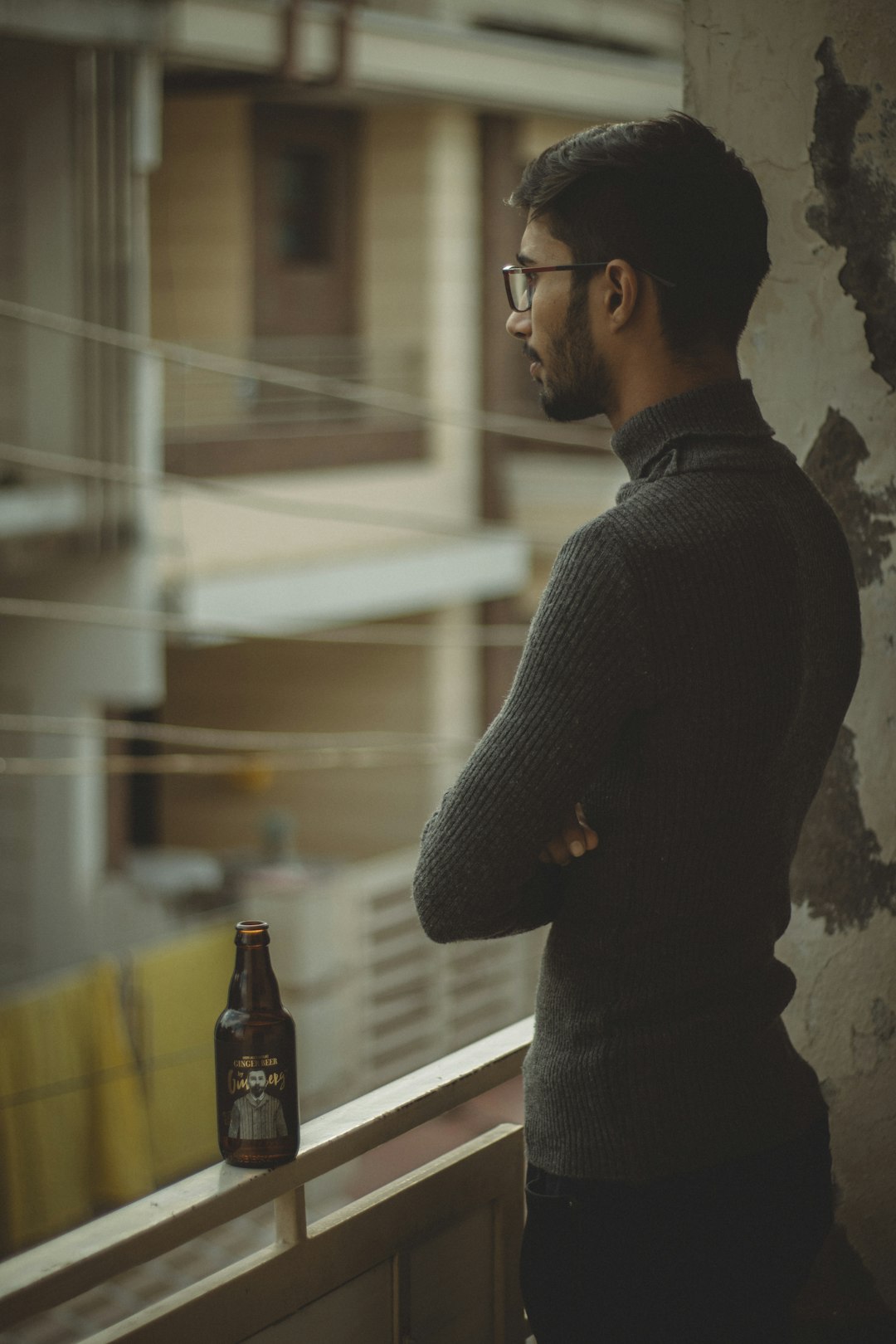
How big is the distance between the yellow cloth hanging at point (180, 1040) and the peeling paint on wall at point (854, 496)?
4842 mm

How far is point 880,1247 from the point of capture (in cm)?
151

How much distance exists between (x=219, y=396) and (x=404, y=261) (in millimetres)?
1265

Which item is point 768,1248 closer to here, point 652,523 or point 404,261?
point 652,523

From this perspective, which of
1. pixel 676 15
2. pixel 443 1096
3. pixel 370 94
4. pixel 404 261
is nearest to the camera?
pixel 443 1096

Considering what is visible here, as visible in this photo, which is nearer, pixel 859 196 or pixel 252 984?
pixel 252 984

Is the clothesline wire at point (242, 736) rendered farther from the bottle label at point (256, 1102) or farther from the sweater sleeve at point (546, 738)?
the sweater sleeve at point (546, 738)

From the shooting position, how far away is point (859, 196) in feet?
4.75

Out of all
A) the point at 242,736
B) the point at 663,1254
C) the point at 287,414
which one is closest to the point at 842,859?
the point at 663,1254

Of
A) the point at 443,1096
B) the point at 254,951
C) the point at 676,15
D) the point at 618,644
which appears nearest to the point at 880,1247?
the point at 443,1096

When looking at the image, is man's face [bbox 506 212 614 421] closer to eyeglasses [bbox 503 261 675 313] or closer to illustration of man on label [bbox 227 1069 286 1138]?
eyeglasses [bbox 503 261 675 313]

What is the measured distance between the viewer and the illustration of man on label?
1.20 m

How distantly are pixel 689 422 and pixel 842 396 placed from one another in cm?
49

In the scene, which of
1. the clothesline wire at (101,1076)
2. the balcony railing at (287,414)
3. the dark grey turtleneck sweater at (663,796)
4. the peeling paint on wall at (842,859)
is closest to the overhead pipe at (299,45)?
the balcony railing at (287,414)

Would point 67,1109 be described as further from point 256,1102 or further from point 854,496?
point 854,496
